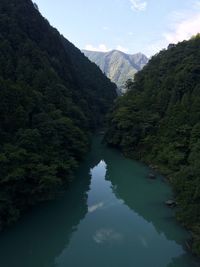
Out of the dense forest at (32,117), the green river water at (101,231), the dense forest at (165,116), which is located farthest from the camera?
the dense forest at (165,116)

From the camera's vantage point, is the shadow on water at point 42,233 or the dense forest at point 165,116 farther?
the dense forest at point 165,116

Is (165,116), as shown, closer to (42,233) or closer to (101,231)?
(101,231)

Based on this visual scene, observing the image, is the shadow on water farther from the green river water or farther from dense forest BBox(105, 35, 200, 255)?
dense forest BBox(105, 35, 200, 255)

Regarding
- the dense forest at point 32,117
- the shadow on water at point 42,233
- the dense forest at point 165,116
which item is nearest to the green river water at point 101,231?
the shadow on water at point 42,233

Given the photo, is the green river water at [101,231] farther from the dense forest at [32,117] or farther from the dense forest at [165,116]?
the dense forest at [165,116]

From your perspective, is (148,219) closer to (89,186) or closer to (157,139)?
(89,186)

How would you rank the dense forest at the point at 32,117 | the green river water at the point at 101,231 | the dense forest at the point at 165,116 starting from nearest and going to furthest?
the green river water at the point at 101,231 < the dense forest at the point at 32,117 < the dense forest at the point at 165,116

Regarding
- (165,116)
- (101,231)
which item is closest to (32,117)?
(101,231)

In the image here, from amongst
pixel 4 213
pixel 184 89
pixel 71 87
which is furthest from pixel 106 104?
pixel 4 213
